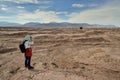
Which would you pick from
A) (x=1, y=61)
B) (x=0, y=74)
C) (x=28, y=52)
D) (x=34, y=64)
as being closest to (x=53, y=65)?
(x=34, y=64)

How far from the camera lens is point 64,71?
10.4 meters

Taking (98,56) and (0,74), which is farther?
(98,56)

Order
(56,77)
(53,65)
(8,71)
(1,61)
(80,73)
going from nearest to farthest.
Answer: (56,77) → (80,73) → (8,71) → (53,65) → (1,61)

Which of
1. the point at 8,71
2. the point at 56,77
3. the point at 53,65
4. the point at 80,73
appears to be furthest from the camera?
the point at 53,65

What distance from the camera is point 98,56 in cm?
1356

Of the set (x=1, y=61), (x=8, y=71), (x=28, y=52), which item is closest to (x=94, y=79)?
(x=28, y=52)

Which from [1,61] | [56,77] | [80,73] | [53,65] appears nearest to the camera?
[56,77]

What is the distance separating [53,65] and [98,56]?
3.39 m

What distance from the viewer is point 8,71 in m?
10.9

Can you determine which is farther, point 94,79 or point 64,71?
point 64,71

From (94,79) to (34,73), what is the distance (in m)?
2.85

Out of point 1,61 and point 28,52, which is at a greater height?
point 28,52

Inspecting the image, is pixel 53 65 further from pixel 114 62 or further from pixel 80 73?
pixel 114 62

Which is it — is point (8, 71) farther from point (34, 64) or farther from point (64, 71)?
point (64, 71)
